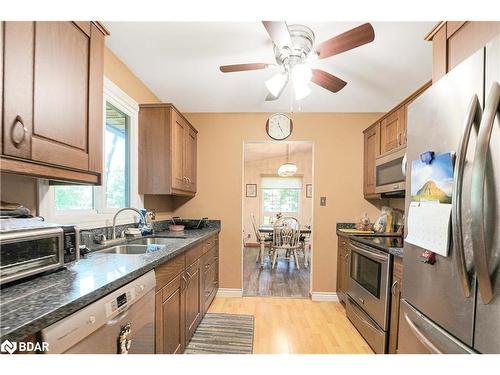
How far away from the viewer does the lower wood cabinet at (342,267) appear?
2.75 meters

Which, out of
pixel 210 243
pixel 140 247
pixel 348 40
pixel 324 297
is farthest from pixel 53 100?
pixel 324 297

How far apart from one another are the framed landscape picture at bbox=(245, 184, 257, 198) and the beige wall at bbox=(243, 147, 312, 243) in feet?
0.30

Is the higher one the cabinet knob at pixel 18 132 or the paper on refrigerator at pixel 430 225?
the cabinet knob at pixel 18 132

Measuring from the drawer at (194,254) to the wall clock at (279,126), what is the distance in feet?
5.76

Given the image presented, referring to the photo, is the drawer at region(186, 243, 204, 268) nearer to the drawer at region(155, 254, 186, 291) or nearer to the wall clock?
the drawer at region(155, 254, 186, 291)

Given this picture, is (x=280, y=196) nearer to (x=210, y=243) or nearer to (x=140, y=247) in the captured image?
(x=210, y=243)

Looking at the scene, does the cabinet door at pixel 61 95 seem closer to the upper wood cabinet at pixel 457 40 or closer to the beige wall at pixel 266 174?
the upper wood cabinet at pixel 457 40

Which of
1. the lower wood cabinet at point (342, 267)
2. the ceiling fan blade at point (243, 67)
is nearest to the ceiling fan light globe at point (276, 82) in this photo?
the ceiling fan blade at point (243, 67)

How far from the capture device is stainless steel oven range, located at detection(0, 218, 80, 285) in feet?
2.62

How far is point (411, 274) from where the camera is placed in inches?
44.2

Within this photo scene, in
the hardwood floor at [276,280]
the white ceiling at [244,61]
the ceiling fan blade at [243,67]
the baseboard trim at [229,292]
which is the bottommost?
the hardwood floor at [276,280]

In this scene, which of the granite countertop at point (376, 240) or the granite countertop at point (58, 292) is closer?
the granite countertop at point (58, 292)

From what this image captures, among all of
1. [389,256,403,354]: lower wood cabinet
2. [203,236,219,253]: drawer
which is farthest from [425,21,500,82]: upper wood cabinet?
[203,236,219,253]: drawer

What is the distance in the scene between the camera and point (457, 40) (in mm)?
1199
